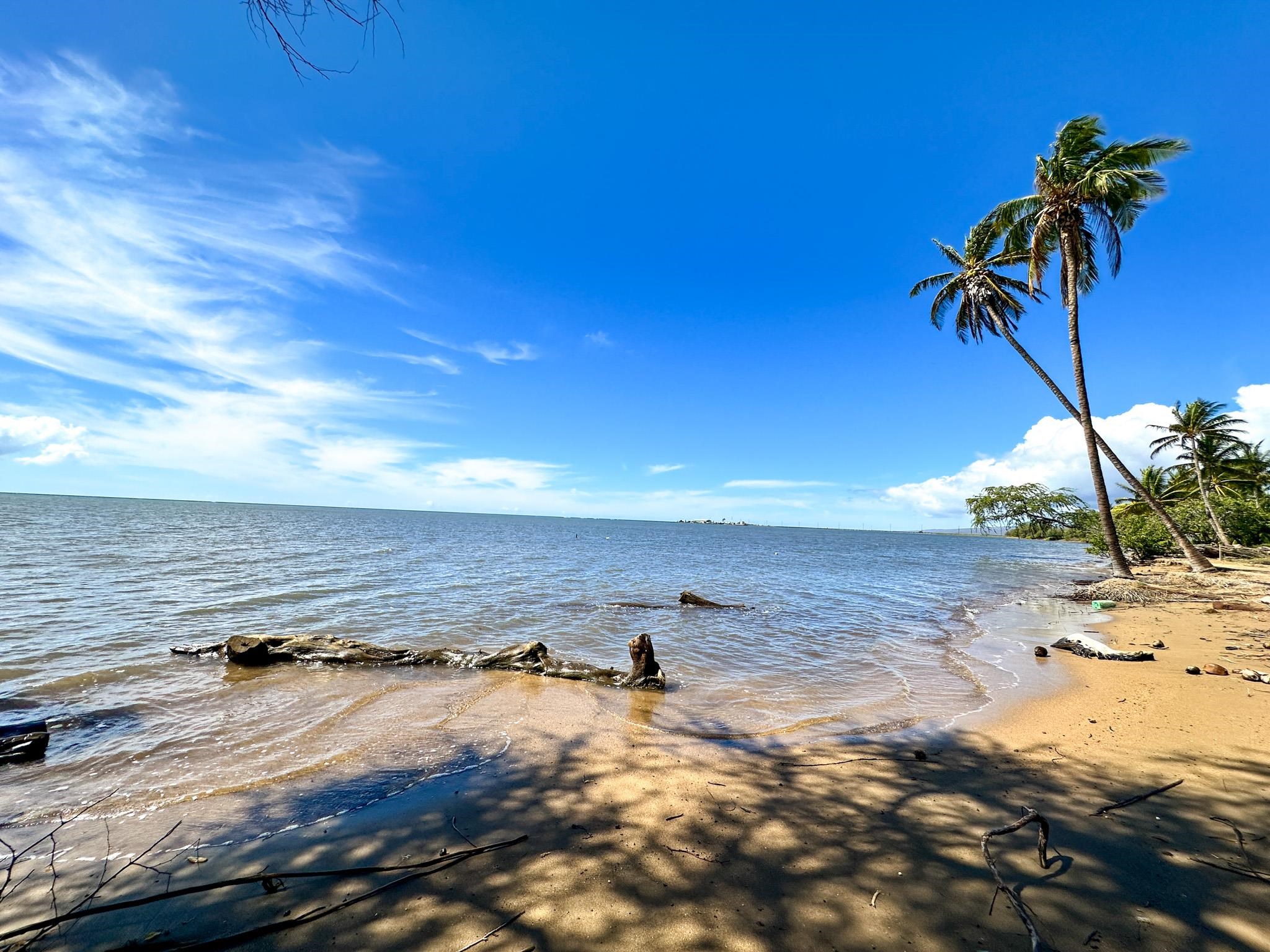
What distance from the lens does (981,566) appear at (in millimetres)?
42562

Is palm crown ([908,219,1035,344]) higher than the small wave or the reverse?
higher

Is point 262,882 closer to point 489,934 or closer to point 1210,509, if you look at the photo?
point 489,934

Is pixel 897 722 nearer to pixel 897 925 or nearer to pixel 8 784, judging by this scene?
pixel 897 925

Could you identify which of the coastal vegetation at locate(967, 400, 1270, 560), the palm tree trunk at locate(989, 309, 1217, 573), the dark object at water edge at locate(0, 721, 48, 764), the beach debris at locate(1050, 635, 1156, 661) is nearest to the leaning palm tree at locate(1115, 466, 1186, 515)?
the coastal vegetation at locate(967, 400, 1270, 560)

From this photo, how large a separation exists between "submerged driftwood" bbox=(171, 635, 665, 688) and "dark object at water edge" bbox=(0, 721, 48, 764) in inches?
128

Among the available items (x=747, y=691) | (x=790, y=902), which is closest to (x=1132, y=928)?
(x=790, y=902)

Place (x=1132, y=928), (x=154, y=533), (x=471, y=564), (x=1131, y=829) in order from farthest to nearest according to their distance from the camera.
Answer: (x=154, y=533)
(x=471, y=564)
(x=1131, y=829)
(x=1132, y=928)

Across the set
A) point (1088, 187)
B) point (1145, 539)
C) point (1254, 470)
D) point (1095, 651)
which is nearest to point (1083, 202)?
point (1088, 187)

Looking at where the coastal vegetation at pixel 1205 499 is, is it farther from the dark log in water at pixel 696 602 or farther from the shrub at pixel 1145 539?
the dark log in water at pixel 696 602

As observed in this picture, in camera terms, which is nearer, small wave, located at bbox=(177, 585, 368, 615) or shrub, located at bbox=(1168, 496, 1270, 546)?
small wave, located at bbox=(177, 585, 368, 615)

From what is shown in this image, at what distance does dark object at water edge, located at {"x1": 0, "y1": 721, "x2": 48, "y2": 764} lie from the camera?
5.39 metres

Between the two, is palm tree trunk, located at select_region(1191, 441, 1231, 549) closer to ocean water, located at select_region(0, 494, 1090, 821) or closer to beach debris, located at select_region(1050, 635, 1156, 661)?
ocean water, located at select_region(0, 494, 1090, 821)

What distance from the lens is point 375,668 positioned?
30.2 feet

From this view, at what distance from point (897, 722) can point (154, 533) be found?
50.9 m
